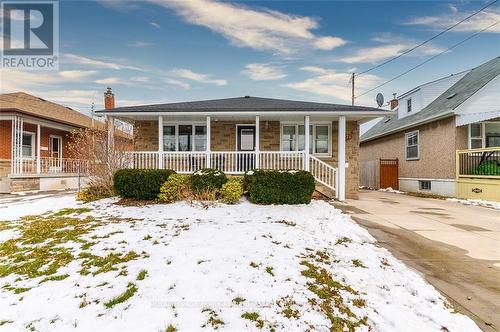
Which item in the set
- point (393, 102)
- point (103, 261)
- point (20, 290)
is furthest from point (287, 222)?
point (393, 102)

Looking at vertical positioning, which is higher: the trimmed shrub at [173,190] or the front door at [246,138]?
the front door at [246,138]

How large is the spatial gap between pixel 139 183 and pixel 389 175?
16.3m

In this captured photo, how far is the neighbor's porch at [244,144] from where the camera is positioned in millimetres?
12367

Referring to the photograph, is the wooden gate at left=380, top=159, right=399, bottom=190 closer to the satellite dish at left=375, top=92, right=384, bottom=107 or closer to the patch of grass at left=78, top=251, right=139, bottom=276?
the satellite dish at left=375, top=92, right=384, bottom=107

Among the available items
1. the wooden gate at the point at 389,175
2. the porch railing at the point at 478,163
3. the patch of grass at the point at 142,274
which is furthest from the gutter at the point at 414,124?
the patch of grass at the point at 142,274

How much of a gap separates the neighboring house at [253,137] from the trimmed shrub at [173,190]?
233 cm

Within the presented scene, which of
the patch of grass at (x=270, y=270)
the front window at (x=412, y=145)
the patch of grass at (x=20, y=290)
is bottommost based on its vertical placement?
the patch of grass at (x=20, y=290)

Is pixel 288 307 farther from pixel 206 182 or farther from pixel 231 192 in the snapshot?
pixel 206 182

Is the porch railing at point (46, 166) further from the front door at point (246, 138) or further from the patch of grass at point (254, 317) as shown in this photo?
the patch of grass at point (254, 317)

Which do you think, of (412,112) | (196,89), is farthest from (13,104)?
(412,112)

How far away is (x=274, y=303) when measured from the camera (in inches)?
124

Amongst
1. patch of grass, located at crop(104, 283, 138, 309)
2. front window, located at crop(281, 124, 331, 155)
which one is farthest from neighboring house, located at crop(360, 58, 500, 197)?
patch of grass, located at crop(104, 283, 138, 309)

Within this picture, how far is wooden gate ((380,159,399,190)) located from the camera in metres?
18.5

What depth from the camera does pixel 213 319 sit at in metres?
2.88
